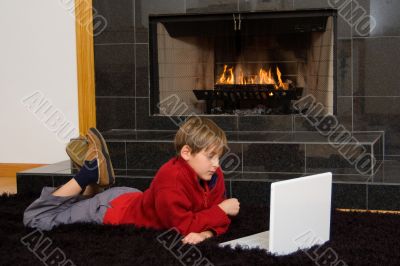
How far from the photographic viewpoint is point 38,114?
4086 mm

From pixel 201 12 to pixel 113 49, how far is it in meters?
0.60

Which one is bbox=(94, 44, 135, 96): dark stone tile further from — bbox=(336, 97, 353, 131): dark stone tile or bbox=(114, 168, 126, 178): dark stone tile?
bbox=(336, 97, 353, 131): dark stone tile

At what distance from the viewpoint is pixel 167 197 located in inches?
79.9

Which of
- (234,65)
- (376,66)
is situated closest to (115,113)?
(234,65)

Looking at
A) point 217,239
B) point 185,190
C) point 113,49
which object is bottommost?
point 217,239

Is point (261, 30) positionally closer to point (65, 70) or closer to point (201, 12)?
point (201, 12)

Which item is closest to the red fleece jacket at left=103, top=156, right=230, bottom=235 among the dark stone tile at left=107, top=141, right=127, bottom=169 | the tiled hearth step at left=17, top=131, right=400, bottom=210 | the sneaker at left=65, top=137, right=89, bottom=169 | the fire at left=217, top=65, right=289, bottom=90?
the sneaker at left=65, top=137, right=89, bottom=169

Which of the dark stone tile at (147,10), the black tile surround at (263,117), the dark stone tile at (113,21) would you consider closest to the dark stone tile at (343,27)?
the black tile surround at (263,117)

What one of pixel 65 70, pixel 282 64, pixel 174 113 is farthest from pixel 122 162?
pixel 282 64

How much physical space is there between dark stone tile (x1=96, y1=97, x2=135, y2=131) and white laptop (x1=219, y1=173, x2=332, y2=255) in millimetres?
2019

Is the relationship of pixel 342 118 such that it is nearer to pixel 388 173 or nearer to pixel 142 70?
pixel 388 173

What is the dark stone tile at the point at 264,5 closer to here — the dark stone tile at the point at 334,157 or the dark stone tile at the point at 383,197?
the dark stone tile at the point at 334,157

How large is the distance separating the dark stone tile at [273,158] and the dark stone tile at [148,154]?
39 cm

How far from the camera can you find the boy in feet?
6.72
